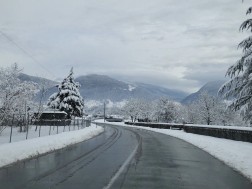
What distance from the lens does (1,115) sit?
110 feet

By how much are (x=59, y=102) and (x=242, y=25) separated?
209 feet

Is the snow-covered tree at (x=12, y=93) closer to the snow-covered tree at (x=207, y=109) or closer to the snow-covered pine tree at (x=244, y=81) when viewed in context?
the snow-covered pine tree at (x=244, y=81)

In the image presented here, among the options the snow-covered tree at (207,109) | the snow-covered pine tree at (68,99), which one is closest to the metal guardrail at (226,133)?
the snow-covered pine tree at (68,99)

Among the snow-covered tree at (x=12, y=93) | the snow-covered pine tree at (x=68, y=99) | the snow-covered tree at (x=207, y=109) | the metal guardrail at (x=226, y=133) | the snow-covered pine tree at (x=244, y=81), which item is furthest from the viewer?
the snow-covered tree at (x=207, y=109)

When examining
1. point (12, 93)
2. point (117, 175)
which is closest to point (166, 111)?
point (12, 93)

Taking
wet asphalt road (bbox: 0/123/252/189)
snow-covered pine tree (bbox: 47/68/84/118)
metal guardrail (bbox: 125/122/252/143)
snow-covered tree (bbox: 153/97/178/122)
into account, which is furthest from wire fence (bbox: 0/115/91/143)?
snow-covered tree (bbox: 153/97/178/122)

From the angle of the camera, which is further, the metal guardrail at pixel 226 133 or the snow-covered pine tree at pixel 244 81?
the metal guardrail at pixel 226 133

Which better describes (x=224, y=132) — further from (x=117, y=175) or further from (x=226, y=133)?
(x=117, y=175)

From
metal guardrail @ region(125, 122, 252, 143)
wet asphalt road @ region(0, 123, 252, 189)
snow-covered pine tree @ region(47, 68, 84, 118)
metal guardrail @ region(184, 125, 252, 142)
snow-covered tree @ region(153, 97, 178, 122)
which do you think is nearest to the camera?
wet asphalt road @ region(0, 123, 252, 189)

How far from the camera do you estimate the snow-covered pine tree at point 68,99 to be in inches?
3194

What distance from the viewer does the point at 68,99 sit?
81312 mm

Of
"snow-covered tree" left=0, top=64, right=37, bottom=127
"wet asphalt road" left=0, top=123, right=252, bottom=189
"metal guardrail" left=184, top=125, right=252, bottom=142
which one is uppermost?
"snow-covered tree" left=0, top=64, right=37, bottom=127

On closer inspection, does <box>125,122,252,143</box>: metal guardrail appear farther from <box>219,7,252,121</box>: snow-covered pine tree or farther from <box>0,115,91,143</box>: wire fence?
<box>0,115,91,143</box>: wire fence

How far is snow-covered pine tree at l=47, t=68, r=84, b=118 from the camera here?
81125 millimetres
